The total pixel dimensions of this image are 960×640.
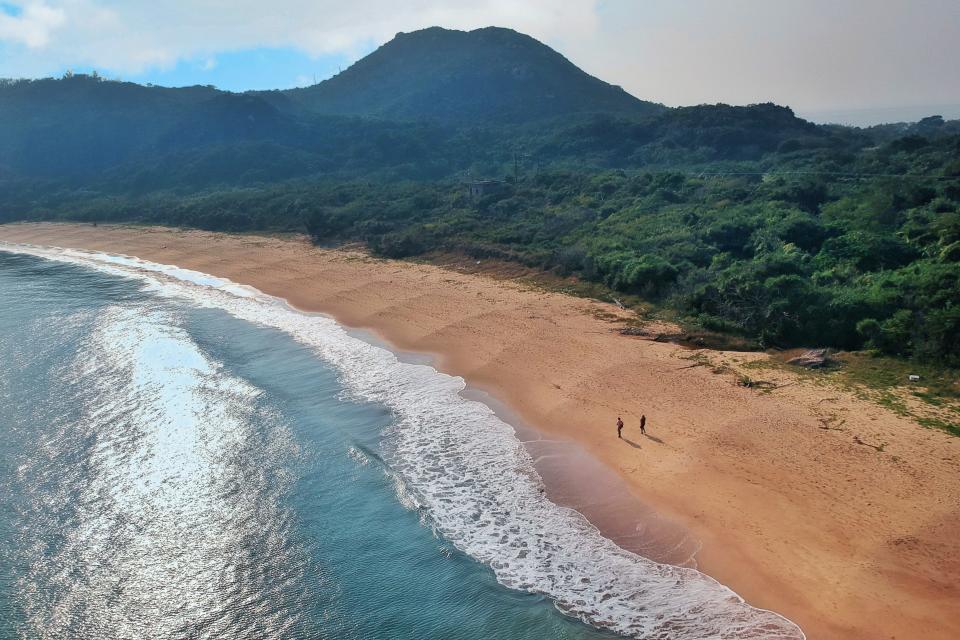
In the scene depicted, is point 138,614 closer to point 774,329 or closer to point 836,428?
point 836,428

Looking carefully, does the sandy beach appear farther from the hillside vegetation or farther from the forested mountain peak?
the forested mountain peak

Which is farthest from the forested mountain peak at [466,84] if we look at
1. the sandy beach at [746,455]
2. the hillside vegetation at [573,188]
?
the sandy beach at [746,455]

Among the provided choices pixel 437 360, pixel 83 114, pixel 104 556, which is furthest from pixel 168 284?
pixel 83 114

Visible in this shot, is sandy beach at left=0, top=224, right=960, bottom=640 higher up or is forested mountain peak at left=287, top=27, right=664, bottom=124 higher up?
forested mountain peak at left=287, top=27, right=664, bottom=124

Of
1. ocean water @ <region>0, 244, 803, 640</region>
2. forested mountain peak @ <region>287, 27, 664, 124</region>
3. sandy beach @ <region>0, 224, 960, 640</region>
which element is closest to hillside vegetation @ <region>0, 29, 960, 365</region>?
forested mountain peak @ <region>287, 27, 664, 124</region>

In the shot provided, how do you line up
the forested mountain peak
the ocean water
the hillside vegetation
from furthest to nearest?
the forested mountain peak < the hillside vegetation < the ocean water

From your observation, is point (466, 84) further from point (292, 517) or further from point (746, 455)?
point (292, 517)

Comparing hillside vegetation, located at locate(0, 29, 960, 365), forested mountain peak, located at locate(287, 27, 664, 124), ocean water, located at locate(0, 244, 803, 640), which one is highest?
forested mountain peak, located at locate(287, 27, 664, 124)
